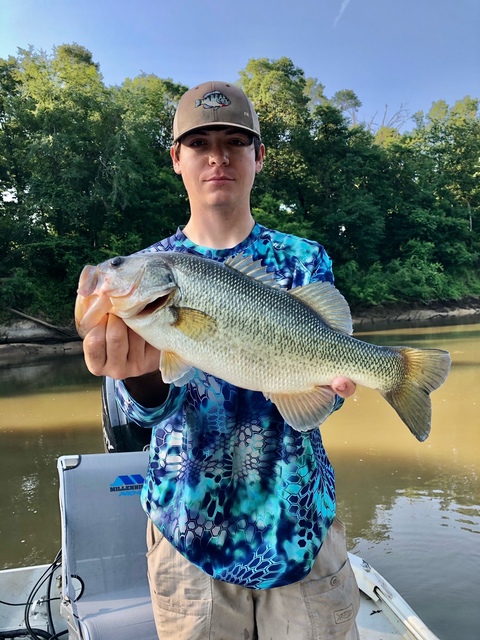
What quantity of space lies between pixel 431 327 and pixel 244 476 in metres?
22.4

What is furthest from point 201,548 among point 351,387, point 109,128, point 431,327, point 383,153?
point 383,153

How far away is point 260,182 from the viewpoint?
30328 mm

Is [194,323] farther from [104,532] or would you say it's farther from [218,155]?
[104,532]

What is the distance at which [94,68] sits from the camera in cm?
2605

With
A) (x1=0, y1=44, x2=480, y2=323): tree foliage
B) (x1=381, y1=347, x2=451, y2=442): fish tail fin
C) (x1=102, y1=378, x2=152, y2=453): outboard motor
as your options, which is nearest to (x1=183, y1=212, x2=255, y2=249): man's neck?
(x1=381, y1=347, x2=451, y2=442): fish tail fin

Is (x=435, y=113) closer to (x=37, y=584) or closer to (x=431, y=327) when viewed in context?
(x=431, y=327)

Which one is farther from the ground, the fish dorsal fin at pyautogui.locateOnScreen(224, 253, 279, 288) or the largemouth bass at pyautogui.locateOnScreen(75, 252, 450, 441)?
the fish dorsal fin at pyautogui.locateOnScreen(224, 253, 279, 288)

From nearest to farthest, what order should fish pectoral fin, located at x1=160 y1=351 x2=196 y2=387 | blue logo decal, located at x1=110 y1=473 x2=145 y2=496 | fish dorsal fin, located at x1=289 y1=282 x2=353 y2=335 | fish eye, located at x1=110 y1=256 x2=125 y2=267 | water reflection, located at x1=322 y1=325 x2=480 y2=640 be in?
fish pectoral fin, located at x1=160 y1=351 x2=196 y2=387
fish eye, located at x1=110 y1=256 x2=125 y2=267
fish dorsal fin, located at x1=289 y1=282 x2=353 y2=335
blue logo decal, located at x1=110 y1=473 x2=145 y2=496
water reflection, located at x1=322 y1=325 x2=480 y2=640

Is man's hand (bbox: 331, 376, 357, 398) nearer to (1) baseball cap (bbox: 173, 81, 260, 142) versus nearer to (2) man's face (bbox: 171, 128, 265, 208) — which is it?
(2) man's face (bbox: 171, 128, 265, 208)

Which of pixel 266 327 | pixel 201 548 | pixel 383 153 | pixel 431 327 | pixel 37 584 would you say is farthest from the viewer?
pixel 383 153

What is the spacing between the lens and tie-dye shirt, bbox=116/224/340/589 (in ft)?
4.74

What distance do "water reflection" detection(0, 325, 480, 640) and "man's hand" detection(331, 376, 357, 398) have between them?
2585 millimetres

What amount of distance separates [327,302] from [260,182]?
2987 centimetres

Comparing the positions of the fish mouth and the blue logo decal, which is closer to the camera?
the fish mouth
